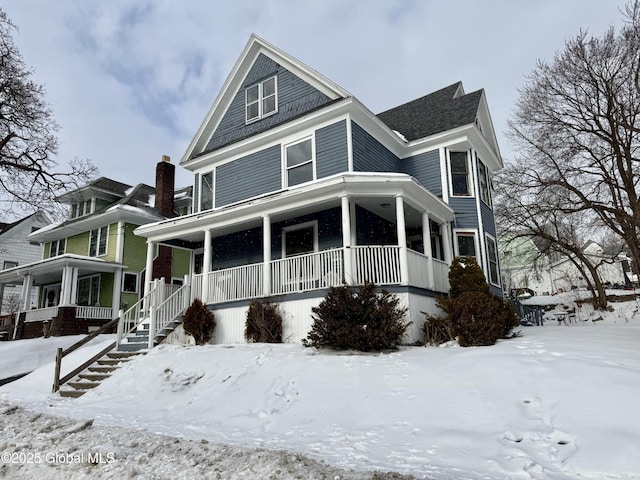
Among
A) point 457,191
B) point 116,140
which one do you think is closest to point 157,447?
point 457,191

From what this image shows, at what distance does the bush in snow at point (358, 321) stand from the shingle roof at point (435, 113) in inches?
317

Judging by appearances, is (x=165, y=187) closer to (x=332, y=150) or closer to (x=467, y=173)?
(x=332, y=150)

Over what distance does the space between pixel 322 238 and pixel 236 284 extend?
289 centimetres

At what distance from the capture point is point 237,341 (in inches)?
473

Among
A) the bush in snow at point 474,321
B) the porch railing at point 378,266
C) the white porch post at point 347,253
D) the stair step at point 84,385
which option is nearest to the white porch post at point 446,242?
the bush in snow at point 474,321

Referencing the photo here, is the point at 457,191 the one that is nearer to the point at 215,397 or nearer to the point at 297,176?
the point at 297,176

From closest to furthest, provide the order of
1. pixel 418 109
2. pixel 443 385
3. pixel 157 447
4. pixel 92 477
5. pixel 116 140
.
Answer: pixel 92 477 → pixel 157 447 → pixel 443 385 → pixel 418 109 → pixel 116 140

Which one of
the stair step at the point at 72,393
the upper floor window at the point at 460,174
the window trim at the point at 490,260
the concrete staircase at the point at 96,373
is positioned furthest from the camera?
the upper floor window at the point at 460,174

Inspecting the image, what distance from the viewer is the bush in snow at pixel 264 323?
11.1 metres

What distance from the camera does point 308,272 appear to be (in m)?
11.3

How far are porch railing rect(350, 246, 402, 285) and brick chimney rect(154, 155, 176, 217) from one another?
57.1 feet

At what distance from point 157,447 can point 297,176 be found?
10.3 metres

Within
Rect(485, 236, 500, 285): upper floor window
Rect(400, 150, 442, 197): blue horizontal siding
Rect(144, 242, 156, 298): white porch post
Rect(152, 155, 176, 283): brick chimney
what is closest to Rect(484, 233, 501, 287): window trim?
Rect(485, 236, 500, 285): upper floor window

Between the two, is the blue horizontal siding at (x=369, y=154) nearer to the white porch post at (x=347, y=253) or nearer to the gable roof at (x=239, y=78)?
the gable roof at (x=239, y=78)
